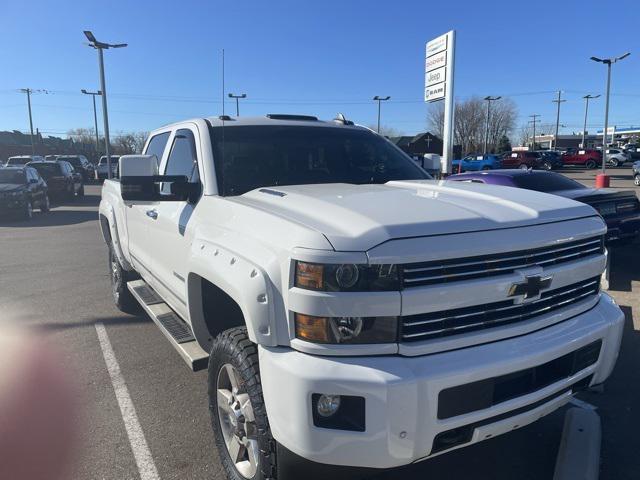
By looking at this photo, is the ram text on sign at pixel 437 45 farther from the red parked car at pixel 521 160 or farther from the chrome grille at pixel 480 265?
the red parked car at pixel 521 160

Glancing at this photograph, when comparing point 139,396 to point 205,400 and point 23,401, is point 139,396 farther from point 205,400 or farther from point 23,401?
point 23,401

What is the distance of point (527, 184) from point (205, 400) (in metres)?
5.96

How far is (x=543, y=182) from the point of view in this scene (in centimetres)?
788

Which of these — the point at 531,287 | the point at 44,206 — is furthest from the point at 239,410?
the point at 44,206

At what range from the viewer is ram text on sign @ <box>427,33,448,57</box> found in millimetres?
14539

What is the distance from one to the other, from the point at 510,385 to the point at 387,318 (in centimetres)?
69

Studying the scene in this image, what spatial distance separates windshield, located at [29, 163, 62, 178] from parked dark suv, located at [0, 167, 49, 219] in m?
3.22

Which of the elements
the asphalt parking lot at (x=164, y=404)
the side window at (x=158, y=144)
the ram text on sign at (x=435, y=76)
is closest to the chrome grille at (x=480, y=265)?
the asphalt parking lot at (x=164, y=404)

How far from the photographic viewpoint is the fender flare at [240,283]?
2221mm

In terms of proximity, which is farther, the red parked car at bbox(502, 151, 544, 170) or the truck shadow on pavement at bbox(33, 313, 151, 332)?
the red parked car at bbox(502, 151, 544, 170)

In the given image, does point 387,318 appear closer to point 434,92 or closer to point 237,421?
point 237,421

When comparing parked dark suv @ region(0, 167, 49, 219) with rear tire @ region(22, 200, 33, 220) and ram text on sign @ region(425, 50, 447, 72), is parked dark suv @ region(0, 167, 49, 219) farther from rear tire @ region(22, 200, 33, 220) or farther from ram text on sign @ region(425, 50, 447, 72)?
ram text on sign @ region(425, 50, 447, 72)

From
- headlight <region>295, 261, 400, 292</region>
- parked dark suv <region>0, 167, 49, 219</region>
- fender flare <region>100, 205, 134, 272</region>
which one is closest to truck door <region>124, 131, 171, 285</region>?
fender flare <region>100, 205, 134, 272</region>

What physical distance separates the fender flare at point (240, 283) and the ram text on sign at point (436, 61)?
43.5 feet
